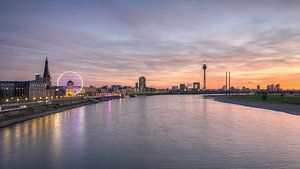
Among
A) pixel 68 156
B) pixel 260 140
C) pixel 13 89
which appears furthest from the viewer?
pixel 13 89

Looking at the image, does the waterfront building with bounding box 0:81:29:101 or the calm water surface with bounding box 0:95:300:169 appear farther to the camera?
the waterfront building with bounding box 0:81:29:101

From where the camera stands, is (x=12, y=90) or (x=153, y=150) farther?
(x=12, y=90)

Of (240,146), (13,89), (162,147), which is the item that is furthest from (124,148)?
(13,89)

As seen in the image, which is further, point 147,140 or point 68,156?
point 147,140

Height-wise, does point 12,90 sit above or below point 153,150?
above

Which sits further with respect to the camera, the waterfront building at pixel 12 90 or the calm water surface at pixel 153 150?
the waterfront building at pixel 12 90

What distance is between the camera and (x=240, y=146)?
2525 centimetres

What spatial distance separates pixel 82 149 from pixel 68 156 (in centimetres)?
280

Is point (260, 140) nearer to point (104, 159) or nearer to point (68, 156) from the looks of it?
point (104, 159)

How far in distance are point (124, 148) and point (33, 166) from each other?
8326 millimetres

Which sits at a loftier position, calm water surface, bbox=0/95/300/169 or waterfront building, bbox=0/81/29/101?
waterfront building, bbox=0/81/29/101

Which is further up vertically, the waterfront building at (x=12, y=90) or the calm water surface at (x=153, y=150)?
the waterfront building at (x=12, y=90)

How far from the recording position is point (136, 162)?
20.1 meters

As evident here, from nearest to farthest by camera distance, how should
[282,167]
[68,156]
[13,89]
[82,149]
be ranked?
1. [282,167]
2. [68,156]
3. [82,149]
4. [13,89]
